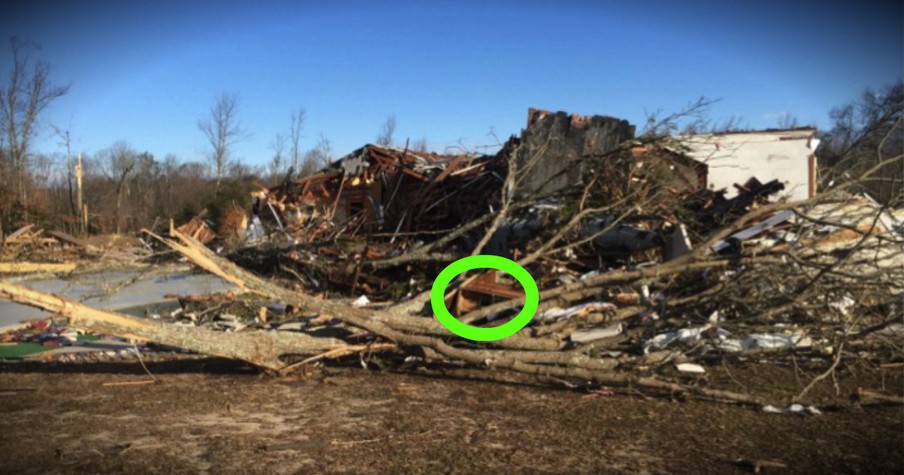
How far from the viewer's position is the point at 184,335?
4930 millimetres

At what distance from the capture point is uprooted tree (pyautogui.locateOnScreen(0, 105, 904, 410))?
507 cm

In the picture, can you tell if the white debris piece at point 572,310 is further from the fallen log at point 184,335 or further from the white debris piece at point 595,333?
the fallen log at point 184,335

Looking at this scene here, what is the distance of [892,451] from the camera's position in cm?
356

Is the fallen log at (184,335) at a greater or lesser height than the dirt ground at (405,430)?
greater

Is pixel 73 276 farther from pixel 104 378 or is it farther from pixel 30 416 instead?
pixel 30 416

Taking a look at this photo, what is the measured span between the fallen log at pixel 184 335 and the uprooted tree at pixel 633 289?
1 cm

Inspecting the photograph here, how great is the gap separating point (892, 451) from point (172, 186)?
32.1 metres

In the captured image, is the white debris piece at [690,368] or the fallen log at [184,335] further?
the white debris piece at [690,368]

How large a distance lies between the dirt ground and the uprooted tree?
0.31 meters

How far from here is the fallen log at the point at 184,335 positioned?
4.68 m

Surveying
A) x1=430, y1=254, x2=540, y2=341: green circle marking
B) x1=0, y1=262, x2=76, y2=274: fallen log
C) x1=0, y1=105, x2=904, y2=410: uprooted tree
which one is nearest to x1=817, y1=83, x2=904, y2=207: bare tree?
x1=0, y1=105, x2=904, y2=410: uprooted tree

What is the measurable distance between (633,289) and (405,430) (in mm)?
3437

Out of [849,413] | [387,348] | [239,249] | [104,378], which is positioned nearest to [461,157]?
[239,249]

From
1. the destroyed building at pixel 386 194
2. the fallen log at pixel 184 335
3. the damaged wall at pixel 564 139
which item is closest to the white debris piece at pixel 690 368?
the fallen log at pixel 184 335
